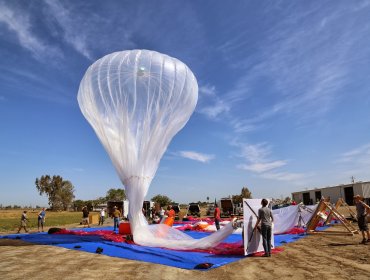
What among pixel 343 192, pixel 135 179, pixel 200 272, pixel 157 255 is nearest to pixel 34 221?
pixel 135 179

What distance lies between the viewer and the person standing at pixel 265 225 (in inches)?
370

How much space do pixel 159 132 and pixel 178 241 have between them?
11.6ft

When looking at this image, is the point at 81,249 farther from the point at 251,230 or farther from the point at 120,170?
the point at 251,230

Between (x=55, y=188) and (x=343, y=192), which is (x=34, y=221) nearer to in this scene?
(x=343, y=192)

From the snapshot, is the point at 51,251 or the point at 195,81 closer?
the point at 51,251

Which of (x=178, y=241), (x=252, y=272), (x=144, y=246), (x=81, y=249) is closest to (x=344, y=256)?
(x=252, y=272)

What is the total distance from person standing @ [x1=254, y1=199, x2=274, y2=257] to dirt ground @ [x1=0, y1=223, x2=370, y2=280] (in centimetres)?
32

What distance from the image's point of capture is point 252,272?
7461 mm

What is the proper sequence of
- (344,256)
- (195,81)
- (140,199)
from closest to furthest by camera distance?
(344,256) < (140,199) < (195,81)

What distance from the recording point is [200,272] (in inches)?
298

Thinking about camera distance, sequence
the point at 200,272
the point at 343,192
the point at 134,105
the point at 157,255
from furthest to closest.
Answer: the point at 343,192
the point at 134,105
the point at 157,255
the point at 200,272

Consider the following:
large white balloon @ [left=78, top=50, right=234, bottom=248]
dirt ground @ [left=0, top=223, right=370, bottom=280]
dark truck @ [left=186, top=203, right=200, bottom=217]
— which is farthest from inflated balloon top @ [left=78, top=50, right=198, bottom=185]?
dark truck @ [left=186, top=203, right=200, bottom=217]

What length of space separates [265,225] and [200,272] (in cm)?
275

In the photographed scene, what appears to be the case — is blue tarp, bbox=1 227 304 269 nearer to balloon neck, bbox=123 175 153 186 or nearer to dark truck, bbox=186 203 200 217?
balloon neck, bbox=123 175 153 186
